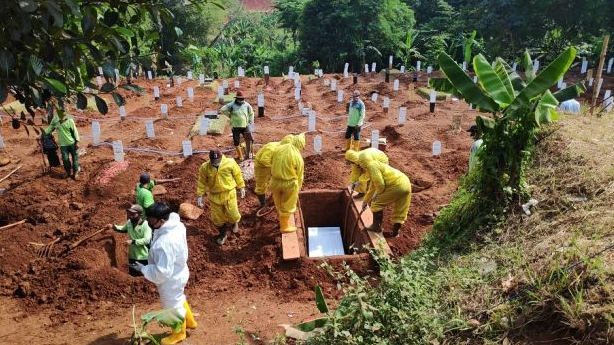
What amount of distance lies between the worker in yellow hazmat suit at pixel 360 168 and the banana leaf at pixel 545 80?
239 cm

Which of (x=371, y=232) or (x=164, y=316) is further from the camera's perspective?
(x=371, y=232)

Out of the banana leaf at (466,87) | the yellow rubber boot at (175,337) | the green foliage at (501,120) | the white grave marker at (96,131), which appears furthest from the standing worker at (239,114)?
the yellow rubber boot at (175,337)

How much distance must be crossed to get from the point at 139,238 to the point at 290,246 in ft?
6.58

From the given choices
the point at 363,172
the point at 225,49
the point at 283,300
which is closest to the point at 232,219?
the point at 283,300

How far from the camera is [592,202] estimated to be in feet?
14.3

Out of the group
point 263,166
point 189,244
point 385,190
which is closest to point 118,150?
point 189,244

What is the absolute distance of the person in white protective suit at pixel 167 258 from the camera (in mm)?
4125

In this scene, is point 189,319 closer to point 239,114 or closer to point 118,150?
point 239,114

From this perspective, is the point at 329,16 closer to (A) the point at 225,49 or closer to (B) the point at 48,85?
(A) the point at 225,49

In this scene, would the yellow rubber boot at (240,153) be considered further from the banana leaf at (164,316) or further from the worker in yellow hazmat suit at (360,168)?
the banana leaf at (164,316)

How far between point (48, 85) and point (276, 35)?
120ft

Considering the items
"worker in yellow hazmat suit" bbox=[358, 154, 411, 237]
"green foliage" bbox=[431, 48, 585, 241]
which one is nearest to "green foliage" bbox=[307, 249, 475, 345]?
"green foliage" bbox=[431, 48, 585, 241]

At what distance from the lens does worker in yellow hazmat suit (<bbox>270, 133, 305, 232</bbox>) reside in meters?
6.45

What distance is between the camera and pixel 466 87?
15.6 feet
